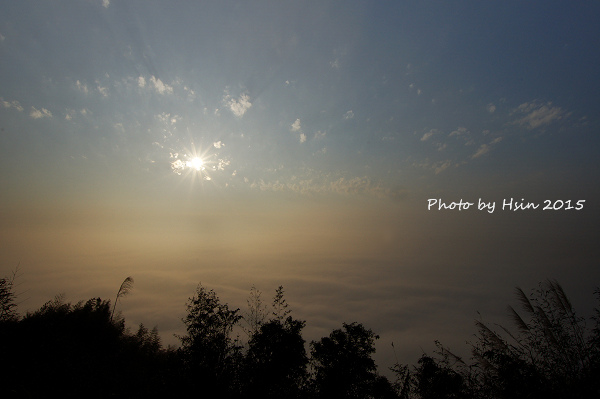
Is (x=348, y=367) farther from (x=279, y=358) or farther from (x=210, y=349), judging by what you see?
(x=210, y=349)

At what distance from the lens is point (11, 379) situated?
17672mm

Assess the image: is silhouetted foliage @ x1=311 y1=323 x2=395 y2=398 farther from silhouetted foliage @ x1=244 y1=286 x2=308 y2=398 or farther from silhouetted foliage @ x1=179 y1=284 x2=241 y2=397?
silhouetted foliage @ x1=179 y1=284 x2=241 y2=397

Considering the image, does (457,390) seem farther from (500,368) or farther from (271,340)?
(271,340)

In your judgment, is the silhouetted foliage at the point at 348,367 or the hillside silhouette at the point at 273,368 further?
the silhouetted foliage at the point at 348,367

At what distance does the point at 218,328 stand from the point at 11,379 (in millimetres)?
15513

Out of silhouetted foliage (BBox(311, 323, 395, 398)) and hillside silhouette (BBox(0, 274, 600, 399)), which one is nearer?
hillside silhouette (BBox(0, 274, 600, 399))

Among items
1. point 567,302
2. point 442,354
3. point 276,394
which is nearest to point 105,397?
point 276,394

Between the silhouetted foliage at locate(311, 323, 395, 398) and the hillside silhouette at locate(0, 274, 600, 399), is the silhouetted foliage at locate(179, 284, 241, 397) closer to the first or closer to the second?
the hillside silhouette at locate(0, 274, 600, 399)

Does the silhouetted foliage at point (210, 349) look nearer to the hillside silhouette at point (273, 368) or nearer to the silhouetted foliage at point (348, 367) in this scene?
the hillside silhouette at point (273, 368)

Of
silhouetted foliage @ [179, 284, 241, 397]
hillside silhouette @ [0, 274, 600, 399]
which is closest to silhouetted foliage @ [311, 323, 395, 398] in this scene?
hillside silhouette @ [0, 274, 600, 399]

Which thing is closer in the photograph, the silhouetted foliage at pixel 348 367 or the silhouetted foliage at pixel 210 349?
the silhouetted foliage at pixel 210 349

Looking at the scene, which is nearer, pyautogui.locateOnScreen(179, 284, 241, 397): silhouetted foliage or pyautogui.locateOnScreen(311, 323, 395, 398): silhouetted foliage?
pyautogui.locateOnScreen(179, 284, 241, 397): silhouetted foliage

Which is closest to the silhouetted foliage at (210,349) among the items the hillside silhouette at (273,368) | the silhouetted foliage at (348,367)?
the hillside silhouette at (273,368)

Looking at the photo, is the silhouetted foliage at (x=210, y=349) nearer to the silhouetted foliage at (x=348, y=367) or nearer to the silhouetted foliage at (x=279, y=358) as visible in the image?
the silhouetted foliage at (x=279, y=358)
